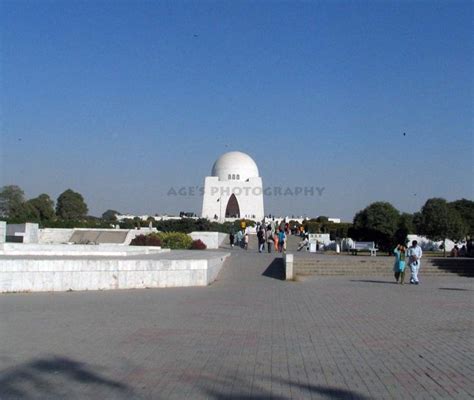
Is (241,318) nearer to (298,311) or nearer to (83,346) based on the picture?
(298,311)

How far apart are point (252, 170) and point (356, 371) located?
217ft

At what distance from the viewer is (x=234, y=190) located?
69.6 meters

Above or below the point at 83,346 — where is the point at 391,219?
above

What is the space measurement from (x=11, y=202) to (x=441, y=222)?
3349 cm

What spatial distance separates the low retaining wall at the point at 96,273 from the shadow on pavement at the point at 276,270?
3720 millimetres

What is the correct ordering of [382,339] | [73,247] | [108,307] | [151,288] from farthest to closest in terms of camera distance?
[73,247] → [151,288] → [108,307] → [382,339]

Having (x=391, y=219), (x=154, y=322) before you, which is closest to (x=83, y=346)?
(x=154, y=322)

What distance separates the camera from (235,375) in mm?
5383

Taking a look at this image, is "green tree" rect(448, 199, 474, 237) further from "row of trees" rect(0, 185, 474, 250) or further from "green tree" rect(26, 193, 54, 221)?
"green tree" rect(26, 193, 54, 221)

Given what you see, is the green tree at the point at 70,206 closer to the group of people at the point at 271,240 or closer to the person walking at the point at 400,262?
the group of people at the point at 271,240

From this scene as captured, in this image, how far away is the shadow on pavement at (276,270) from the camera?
16422 mm

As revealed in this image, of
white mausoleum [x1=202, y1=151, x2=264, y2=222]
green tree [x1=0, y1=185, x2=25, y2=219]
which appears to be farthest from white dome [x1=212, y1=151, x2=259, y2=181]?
green tree [x1=0, y1=185, x2=25, y2=219]

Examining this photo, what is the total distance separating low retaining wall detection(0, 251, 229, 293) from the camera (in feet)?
36.1

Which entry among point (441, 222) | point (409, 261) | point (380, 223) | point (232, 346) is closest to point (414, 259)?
point (409, 261)
